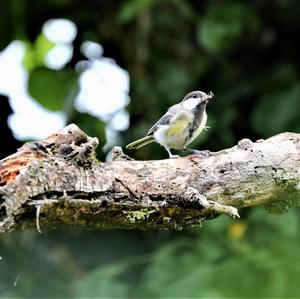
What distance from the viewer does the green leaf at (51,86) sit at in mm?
3590

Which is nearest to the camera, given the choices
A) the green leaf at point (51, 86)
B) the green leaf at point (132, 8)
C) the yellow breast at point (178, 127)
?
the yellow breast at point (178, 127)

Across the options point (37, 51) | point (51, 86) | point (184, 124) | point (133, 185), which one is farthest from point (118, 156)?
point (37, 51)

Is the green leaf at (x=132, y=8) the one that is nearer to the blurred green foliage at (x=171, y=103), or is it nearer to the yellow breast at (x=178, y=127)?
the blurred green foliage at (x=171, y=103)

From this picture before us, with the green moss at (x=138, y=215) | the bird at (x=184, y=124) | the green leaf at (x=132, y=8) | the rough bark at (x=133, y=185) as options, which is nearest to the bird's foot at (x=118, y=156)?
the rough bark at (x=133, y=185)

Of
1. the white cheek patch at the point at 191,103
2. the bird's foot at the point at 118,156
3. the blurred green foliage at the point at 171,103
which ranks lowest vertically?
the blurred green foliage at the point at 171,103

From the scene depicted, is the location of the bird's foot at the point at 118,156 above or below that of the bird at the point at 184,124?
above

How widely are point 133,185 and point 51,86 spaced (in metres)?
1.94

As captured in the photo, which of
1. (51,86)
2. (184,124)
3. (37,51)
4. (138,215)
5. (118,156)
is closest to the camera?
(138,215)

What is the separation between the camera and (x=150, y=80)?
349 cm

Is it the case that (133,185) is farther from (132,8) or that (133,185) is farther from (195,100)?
(132,8)

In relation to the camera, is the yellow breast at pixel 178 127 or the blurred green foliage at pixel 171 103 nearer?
the yellow breast at pixel 178 127

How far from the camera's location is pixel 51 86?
3641 mm

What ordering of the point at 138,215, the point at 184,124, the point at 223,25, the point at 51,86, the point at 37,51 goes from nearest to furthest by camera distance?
the point at 138,215, the point at 184,124, the point at 223,25, the point at 51,86, the point at 37,51

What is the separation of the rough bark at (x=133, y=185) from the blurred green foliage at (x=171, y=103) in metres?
0.49
